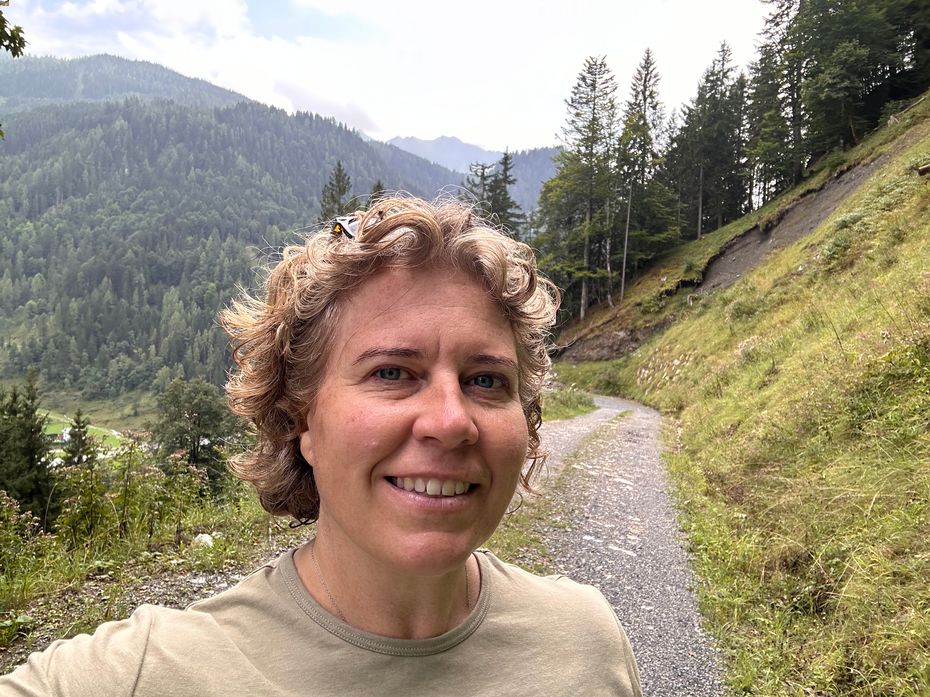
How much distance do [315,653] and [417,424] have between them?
590 millimetres

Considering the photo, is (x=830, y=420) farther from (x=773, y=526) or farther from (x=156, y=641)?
(x=156, y=641)

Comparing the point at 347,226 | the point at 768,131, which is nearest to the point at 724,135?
the point at 768,131

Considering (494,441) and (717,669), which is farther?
(717,669)

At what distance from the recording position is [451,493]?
132 centimetres

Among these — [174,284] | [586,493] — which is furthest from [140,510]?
[174,284]

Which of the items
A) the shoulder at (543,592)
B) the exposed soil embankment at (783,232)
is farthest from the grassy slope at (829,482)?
the exposed soil embankment at (783,232)

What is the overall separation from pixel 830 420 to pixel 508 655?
676cm

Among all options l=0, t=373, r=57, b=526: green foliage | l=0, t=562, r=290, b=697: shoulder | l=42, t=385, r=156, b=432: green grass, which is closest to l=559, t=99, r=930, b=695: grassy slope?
l=0, t=562, r=290, b=697: shoulder

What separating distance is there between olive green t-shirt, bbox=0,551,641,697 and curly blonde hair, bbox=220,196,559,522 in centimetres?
37

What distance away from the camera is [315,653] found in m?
1.29

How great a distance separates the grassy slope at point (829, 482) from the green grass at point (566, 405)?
13.3 feet

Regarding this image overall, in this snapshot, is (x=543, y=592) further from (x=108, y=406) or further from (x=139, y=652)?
(x=108, y=406)

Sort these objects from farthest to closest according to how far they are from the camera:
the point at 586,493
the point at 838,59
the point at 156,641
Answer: the point at 838,59 → the point at 586,493 → the point at 156,641

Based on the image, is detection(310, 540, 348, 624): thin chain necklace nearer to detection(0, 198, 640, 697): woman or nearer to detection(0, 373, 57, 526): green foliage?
detection(0, 198, 640, 697): woman
